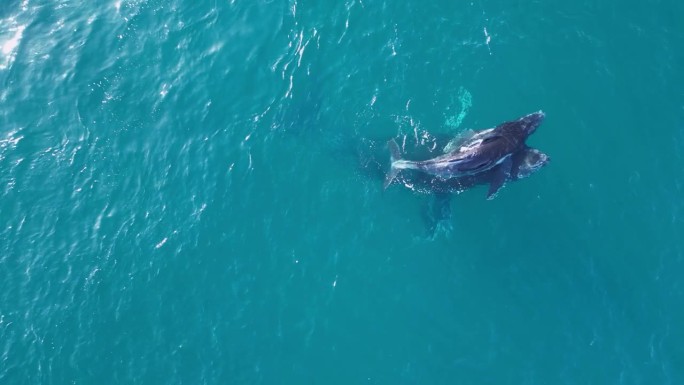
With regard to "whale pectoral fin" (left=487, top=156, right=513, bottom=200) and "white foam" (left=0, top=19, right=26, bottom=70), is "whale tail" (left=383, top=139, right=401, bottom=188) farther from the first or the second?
"white foam" (left=0, top=19, right=26, bottom=70)

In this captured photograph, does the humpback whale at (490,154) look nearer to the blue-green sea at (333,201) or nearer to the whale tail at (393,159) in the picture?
the whale tail at (393,159)

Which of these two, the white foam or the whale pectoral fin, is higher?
the white foam

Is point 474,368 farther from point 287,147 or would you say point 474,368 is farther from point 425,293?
point 287,147

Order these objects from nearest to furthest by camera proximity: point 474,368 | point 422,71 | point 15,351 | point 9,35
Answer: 1. point 474,368
2. point 15,351
3. point 422,71
4. point 9,35

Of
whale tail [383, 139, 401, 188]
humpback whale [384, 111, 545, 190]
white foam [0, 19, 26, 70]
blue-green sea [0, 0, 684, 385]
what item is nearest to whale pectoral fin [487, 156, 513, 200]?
humpback whale [384, 111, 545, 190]

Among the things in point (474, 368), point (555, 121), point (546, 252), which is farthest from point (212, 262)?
point (555, 121)

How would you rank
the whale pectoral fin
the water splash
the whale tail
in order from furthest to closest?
the water splash → the whale tail → the whale pectoral fin

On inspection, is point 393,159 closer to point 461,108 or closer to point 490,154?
point 461,108

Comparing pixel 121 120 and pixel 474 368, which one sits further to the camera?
pixel 121 120
